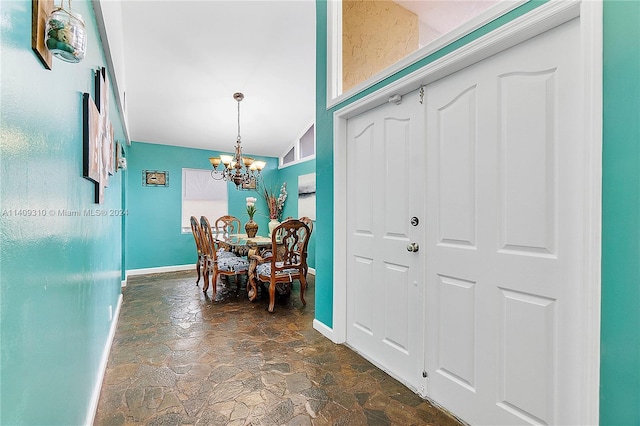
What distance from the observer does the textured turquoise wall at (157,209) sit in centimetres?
543

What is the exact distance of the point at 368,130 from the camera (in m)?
2.40

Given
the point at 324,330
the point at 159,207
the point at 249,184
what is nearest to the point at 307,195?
the point at 249,184

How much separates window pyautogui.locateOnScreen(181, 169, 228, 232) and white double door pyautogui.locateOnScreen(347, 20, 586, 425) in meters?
4.73

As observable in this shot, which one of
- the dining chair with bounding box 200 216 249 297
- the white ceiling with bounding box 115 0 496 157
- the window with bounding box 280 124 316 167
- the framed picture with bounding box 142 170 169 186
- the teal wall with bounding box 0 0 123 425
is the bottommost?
the dining chair with bounding box 200 216 249 297

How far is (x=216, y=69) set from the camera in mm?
4094

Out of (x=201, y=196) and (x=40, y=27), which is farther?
(x=201, y=196)

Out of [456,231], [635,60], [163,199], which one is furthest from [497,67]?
[163,199]

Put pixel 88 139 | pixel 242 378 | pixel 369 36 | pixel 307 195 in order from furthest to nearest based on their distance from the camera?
pixel 307 195 → pixel 369 36 → pixel 242 378 → pixel 88 139

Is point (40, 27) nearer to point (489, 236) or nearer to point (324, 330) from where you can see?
point (489, 236)

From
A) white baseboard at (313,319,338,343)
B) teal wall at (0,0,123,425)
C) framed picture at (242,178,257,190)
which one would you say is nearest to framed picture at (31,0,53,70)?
teal wall at (0,0,123,425)

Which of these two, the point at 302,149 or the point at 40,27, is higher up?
the point at 302,149

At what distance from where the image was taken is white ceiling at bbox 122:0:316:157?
10.8ft

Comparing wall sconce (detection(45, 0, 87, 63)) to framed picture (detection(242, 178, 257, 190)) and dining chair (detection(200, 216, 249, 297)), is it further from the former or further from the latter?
framed picture (detection(242, 178, 257, 190))

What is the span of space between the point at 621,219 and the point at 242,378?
7.30 ft
